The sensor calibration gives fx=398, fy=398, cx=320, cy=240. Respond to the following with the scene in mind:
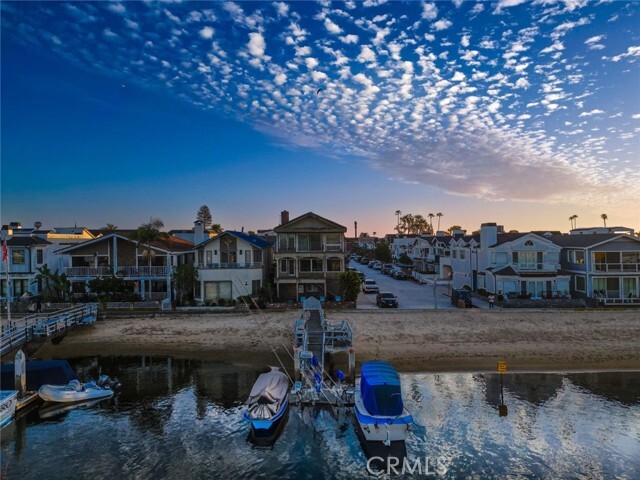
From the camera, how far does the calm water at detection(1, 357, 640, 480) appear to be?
59.6 ft

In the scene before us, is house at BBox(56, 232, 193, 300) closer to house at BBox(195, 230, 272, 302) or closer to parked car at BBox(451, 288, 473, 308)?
house at BBox(195, 230, 272, 302)

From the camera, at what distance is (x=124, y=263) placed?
48.4 meters

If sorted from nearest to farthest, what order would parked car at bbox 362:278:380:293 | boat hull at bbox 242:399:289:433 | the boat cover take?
boat hull at bbox 242:399:289:433 < the boat cover < parked car at bbox 362:278:380:293

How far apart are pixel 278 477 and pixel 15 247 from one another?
47.5m

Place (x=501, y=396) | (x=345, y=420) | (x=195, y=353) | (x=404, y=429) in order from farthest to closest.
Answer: (x=195, y=353), (x=501, y=396), (x=345, y=420), (x=404, y=429)

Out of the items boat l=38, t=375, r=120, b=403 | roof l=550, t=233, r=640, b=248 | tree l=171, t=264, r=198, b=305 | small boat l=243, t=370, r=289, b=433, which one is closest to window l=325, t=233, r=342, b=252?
tree l=171, t=264, r=198, b=305

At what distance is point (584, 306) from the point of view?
41.8 metres

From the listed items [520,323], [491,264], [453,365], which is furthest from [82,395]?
[491,264]

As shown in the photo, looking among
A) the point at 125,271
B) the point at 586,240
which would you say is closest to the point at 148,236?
the point at 125,271

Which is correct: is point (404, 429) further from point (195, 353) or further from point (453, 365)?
point (195, 353)

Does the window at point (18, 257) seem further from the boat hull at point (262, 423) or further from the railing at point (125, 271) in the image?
the boat hull at point (262, 423)

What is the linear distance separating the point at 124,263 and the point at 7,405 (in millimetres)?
26907

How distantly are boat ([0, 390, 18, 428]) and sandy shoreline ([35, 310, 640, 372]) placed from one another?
1093cm

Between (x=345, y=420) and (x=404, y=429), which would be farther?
(x=345, y=420)
